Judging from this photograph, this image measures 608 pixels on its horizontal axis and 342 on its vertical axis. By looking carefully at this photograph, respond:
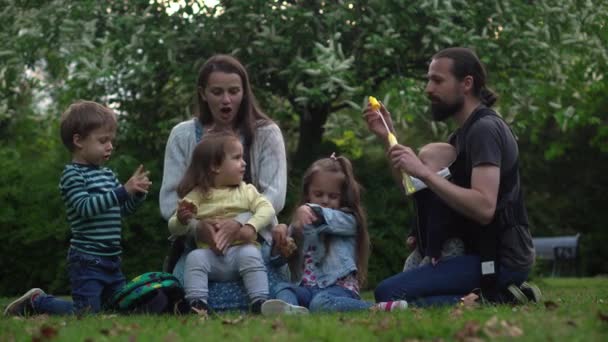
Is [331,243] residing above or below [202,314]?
above

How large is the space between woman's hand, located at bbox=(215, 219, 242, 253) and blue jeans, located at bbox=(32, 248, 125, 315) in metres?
0.85


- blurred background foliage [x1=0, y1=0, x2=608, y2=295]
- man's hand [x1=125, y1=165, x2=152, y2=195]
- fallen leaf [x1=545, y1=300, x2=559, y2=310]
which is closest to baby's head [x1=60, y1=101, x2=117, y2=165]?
man's hand [x1=125, y1=165, x2=152, y2=195]

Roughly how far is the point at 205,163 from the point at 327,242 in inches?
37.5

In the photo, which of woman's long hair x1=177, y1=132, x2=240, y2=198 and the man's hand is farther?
woman's long hair x1=177, y1=132, x2=240, y2=198

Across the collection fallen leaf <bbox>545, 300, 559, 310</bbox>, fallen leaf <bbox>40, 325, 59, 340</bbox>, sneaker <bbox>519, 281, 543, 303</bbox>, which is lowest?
sneaker <bbox>519, 281, 543, 303</bbox>

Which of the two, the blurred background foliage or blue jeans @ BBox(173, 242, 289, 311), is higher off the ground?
the blurred background foliage

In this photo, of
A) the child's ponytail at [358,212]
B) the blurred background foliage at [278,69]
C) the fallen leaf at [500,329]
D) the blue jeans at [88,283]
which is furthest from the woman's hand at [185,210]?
the blurred background foliage at [278,69]

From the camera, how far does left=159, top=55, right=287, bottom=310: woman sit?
735 cm

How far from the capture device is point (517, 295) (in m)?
6.60

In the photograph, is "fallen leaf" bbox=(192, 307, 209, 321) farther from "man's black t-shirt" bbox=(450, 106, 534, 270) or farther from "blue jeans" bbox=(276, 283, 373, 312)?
"man's black t-shirt" bbox=(450, 106, 534, 270)

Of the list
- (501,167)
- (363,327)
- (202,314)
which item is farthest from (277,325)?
(501,167)

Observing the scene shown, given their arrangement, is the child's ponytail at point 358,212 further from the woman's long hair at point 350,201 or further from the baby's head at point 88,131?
the baby's head at point 88,131

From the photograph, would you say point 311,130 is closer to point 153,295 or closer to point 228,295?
point 228,295

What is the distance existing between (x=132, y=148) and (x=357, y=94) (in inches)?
108
